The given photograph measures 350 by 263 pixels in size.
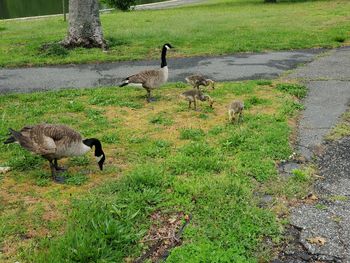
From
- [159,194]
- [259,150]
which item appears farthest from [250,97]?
[159,194]

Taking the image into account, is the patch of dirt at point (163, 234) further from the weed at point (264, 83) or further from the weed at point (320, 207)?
the weed at point (264, 83)

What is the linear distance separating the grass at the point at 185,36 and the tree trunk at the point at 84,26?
0.53 meters

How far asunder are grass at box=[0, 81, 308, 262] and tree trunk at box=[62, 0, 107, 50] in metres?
6.93

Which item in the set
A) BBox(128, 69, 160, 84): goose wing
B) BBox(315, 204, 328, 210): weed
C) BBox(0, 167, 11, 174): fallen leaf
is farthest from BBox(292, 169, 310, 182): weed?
BBox(0, 167, 11, 174): fallen leaf

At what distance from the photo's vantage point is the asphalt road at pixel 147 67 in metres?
12.4

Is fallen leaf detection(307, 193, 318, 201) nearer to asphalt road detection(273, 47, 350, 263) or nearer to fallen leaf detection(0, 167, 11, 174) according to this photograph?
asphalt road detection(273, 47, 350, 263)

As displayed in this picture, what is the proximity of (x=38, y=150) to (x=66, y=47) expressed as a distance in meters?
11.1

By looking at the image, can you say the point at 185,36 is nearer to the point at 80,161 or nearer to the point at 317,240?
the point at 80,161

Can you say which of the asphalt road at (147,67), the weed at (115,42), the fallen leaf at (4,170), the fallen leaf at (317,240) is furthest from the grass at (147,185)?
the weed at (115,42)

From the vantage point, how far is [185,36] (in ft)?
61.8

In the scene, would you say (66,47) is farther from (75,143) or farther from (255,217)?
(255,217)

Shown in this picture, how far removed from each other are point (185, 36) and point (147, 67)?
5505mm

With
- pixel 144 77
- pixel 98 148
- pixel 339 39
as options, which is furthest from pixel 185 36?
pixel 98 148

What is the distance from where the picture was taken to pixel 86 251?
4680mm
